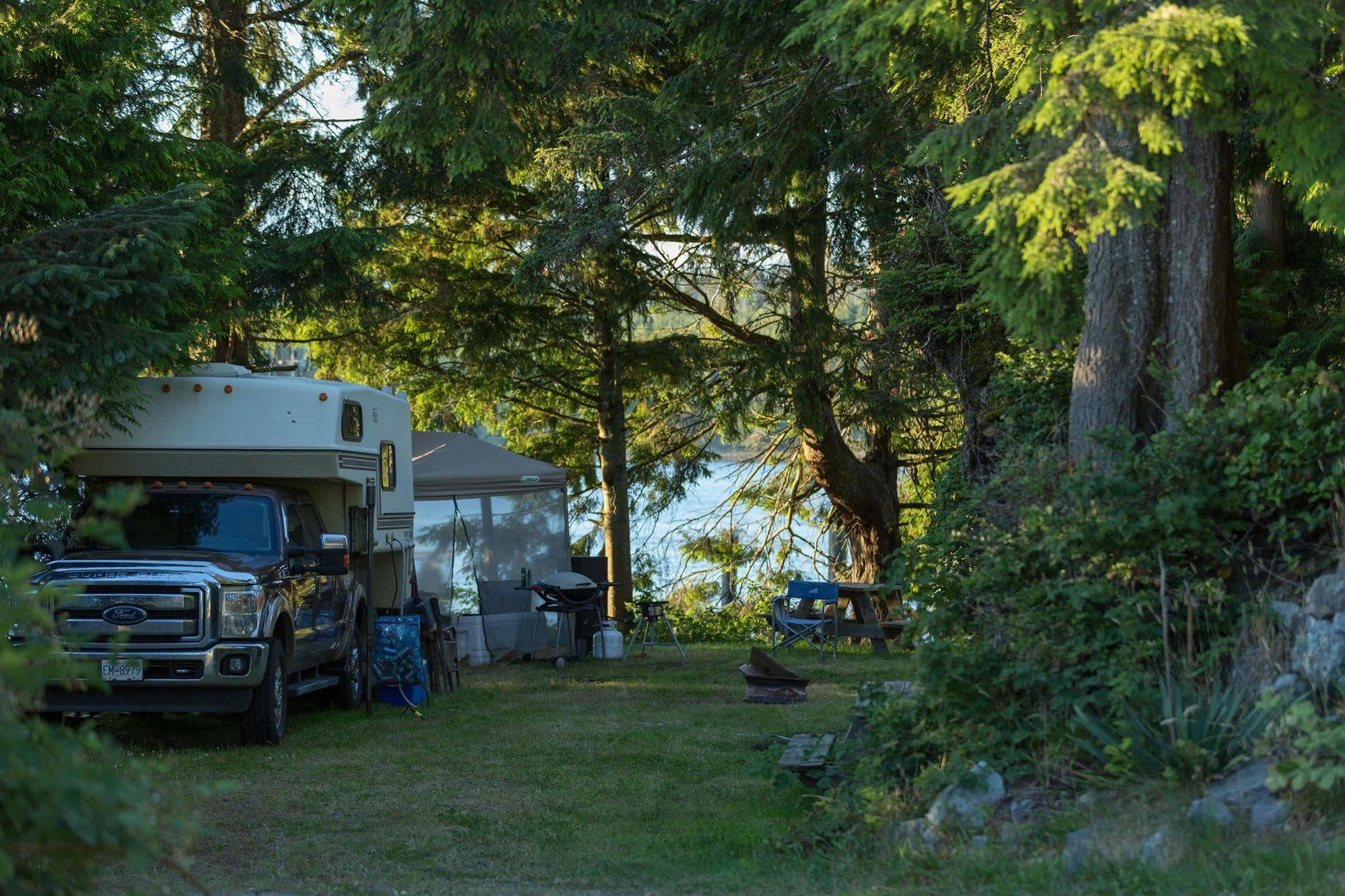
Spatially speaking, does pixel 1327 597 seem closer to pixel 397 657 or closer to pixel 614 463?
pixel 397 657

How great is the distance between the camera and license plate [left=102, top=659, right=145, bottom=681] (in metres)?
8.83

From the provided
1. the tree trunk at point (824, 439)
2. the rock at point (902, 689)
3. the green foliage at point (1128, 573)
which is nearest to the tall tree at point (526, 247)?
the tree trunk at point (824, 439)

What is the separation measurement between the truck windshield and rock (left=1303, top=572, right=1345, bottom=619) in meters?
7.20

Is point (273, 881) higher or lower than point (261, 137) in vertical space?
lower

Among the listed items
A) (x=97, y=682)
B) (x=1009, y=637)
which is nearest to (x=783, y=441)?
(x=1009, y=637)

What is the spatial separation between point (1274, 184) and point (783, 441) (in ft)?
31.0

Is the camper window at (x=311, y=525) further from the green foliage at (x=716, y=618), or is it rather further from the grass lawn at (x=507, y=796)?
→ the green foliage at (x=716, y=618)

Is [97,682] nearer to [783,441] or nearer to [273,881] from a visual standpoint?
[273,881]

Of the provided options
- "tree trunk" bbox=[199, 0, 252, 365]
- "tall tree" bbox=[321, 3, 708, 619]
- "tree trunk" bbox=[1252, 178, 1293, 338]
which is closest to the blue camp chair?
"tall tree" bbox=[321, 3, 708, 619]

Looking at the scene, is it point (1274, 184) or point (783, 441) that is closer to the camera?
point (1274, 184)

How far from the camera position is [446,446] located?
55.2 ft

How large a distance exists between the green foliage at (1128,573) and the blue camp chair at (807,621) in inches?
363

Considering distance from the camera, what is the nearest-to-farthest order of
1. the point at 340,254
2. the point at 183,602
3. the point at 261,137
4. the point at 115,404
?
the point at 183,602
the point at 115,404
the point at 340,254
the point at 261,137

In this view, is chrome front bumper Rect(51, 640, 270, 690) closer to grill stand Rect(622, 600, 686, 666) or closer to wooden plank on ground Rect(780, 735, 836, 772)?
wooden plank on ground Rect(780, 735, 836, 772)
